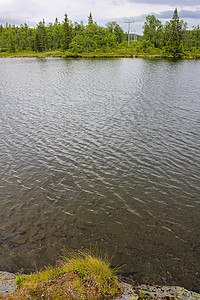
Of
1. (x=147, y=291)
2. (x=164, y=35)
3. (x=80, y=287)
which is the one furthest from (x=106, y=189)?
(x=164, y=35)

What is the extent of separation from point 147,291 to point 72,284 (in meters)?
2.62

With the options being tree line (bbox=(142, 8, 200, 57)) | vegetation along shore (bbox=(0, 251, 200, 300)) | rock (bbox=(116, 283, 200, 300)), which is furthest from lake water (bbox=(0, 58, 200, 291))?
tree line (bbox=(142, 8, 200, 57))

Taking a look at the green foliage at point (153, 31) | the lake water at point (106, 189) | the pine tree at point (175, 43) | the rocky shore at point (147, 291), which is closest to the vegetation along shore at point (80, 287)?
the rocky shore at point (147, 291)

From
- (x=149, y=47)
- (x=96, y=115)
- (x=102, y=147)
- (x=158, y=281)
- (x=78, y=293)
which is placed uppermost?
(x=149, y=47)

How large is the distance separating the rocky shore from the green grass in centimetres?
30

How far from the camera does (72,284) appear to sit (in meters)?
7.11

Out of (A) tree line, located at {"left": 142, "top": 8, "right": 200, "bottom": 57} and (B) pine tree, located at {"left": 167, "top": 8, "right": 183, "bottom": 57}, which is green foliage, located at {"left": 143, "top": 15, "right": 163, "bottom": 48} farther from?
(B) pine tree, located at {"left": 167, "top": 8, "right": 183, "bottom": 57}

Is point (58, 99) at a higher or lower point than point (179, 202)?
higher

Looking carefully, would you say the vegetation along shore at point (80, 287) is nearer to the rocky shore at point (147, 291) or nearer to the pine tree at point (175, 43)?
the rocky shore at point (147, 291)

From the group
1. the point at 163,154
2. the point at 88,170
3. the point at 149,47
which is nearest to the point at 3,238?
the point at 88,170

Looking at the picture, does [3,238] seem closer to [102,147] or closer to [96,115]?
[102,147]

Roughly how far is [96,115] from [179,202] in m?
18.6

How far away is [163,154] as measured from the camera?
18.7 meters

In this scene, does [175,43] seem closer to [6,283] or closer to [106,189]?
[106,189]
